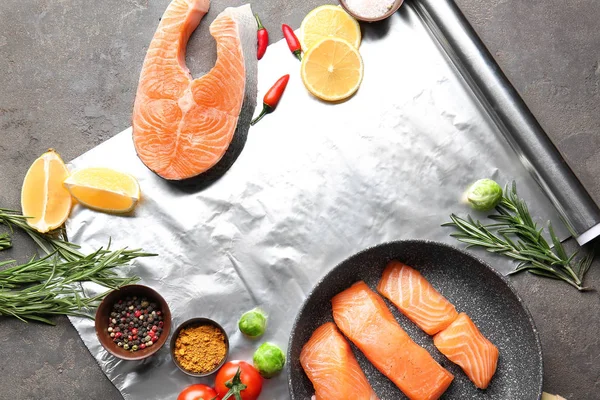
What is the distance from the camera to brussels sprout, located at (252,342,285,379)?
258cm

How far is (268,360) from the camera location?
2576 millimetres

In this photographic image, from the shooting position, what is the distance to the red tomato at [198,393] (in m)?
2.55

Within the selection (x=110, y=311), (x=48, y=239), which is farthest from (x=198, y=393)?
(x=48, y=239)

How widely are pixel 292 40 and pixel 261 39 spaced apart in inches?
6.0

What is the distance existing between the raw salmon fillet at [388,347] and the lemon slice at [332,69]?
93 centimetres

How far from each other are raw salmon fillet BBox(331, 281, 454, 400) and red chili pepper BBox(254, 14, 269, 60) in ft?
3.98

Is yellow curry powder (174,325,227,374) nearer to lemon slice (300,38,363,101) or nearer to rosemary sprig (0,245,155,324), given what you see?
rosemary sprig (0,245,155,324)

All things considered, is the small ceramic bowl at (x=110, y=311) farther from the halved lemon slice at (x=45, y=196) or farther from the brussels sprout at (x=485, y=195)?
the brussels sprout at (x=485, y=195)

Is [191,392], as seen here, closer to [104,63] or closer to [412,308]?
[412,308]

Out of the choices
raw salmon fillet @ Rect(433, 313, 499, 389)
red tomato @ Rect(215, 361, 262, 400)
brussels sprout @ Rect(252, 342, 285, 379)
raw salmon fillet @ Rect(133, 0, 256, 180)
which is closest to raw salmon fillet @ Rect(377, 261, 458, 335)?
raw salmon fillet @ Rect(433, 313, 499, 389)

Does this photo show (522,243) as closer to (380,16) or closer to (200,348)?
(380,16)

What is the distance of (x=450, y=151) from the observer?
2762 millimetres

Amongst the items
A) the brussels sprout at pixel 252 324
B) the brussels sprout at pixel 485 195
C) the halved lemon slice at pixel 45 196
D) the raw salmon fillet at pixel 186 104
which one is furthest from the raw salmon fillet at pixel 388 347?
the halved lemon slice at pixel 45 196

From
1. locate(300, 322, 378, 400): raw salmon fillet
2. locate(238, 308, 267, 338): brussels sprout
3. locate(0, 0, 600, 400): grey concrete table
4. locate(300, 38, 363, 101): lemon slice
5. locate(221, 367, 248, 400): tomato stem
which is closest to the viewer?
locate(221, 367, 248, 400): tomato stem
